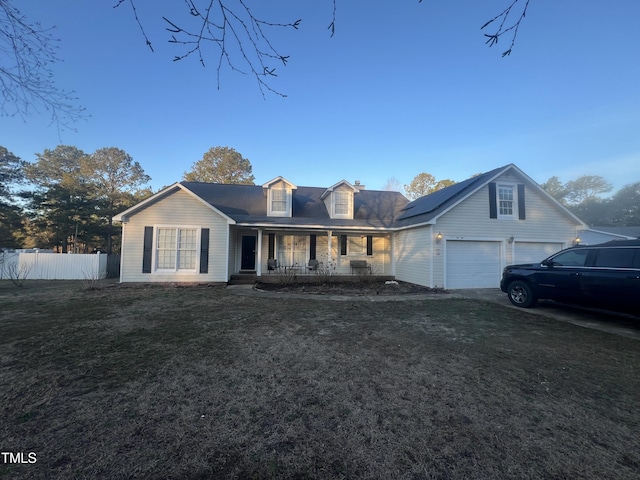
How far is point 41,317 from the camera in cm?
623

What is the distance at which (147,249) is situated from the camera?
11445 millimetres

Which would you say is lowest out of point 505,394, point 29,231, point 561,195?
point 505,394

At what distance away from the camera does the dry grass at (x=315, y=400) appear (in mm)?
2025

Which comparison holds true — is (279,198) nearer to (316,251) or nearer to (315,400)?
(316,251)

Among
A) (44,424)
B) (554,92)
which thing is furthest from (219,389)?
(554,92)

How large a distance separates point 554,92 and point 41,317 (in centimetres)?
1727

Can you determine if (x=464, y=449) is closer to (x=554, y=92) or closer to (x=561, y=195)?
(x=554, y=92)

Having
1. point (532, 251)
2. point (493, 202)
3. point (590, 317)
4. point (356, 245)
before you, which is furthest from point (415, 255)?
point (590, 317)

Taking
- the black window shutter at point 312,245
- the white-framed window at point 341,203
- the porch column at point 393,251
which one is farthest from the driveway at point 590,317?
the black window shutter at point 312,245

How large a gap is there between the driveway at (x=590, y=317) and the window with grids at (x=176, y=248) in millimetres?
11758

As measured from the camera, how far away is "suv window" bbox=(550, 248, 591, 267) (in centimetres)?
679

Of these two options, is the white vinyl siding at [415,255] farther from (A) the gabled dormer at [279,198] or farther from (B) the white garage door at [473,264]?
(A) the gabled dormer at [279,198]

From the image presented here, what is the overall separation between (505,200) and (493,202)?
2.48ft

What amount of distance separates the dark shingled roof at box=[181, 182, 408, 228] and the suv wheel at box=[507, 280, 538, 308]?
6.51 meters
